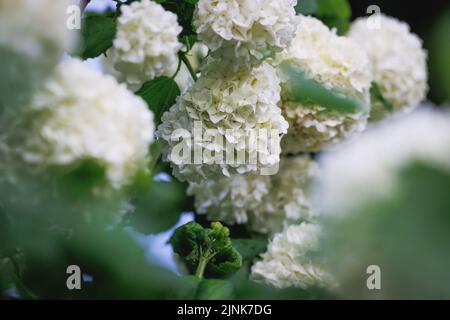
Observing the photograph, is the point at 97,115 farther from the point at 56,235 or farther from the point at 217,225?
the point at 217,225

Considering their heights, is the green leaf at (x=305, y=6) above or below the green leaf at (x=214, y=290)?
above

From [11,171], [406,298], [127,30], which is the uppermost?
[127,30]

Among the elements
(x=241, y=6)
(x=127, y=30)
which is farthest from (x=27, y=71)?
(x=241, y=6)

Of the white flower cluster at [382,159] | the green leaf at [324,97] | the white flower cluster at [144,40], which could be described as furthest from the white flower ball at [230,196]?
the white flower cluster at [382,159]

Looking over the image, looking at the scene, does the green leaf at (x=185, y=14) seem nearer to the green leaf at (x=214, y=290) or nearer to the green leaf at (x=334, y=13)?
the green leaf at (x=214, y=290)

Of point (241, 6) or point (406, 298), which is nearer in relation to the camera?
point (406, 298)
